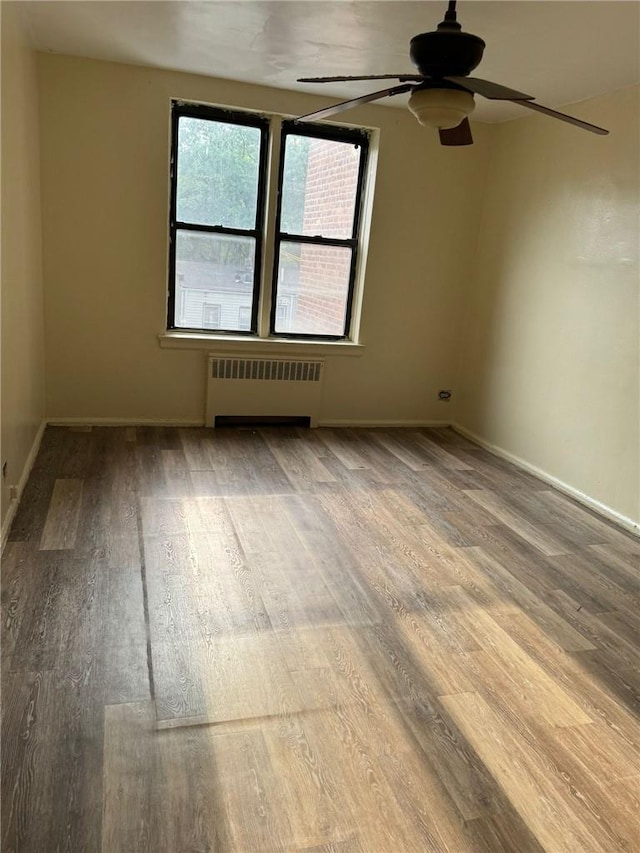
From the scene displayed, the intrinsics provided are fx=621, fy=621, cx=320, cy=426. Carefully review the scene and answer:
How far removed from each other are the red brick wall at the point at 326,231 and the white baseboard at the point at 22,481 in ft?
6.84

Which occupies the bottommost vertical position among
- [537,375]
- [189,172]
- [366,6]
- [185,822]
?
[185,822]

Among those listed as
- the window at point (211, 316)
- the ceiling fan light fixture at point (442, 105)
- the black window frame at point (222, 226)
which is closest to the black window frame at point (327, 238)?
the black window frame at point (222, 226)

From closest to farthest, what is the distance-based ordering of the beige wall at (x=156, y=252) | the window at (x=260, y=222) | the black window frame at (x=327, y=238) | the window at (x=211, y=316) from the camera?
the beige wall at (x=156, y=252) → the window at (x=260, y=222) → the black window frame at (x=327, y=238) → the window at (x=211, y=316)

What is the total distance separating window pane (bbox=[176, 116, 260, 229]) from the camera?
176 inches

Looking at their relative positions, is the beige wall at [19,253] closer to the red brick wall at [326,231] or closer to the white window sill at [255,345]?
the white window sill at [255,345]

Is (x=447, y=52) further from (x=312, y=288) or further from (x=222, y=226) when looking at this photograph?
(x=312, y=288)

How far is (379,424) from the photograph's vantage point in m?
5.38

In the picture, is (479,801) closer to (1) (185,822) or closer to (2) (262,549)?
(1) (185,822)

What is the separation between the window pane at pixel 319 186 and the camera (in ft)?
15.5

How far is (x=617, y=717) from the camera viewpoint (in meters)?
2.06

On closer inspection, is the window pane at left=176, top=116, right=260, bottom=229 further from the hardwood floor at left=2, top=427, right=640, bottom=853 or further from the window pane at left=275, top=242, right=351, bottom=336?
the hardwood floor at left=2, top=427, right=640, bottom=853

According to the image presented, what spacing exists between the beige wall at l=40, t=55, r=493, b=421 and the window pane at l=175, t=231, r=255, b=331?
176 mm

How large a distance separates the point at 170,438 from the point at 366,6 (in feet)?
9.70

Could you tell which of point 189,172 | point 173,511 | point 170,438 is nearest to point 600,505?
point 173,511
